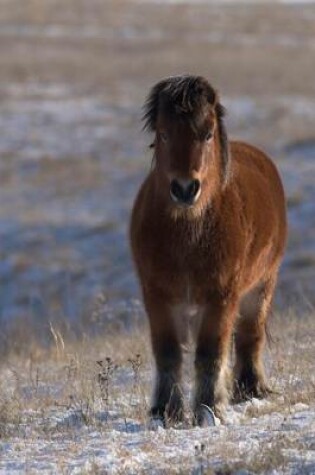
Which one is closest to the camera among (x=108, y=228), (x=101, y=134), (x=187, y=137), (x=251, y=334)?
(x=187, y=137)

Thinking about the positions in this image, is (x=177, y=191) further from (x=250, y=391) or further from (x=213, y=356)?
(x=250, y=391)

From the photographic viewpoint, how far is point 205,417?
6.36 m

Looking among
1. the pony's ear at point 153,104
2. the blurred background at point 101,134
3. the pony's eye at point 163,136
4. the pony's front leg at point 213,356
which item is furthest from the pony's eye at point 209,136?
the blurred background at point 101,134

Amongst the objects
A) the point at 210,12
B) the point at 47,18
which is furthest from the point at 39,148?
the point at 210,12

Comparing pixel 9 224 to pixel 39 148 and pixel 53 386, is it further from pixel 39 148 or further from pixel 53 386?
pixel 53 386

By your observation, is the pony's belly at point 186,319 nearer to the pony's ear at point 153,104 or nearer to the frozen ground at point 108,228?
the frozen ground at point 108,228

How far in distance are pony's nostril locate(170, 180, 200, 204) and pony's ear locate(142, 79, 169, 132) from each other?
62cm

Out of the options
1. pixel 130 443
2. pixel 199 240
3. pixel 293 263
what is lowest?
pixel 293 263

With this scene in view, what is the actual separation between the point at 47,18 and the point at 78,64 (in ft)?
41.3

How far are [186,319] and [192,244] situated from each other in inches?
16.1

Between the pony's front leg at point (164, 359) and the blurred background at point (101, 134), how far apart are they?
388 cm

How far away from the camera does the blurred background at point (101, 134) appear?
16.2 m

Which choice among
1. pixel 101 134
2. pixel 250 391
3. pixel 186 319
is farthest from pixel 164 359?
pixel 101 134

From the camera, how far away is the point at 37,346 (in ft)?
37.1
